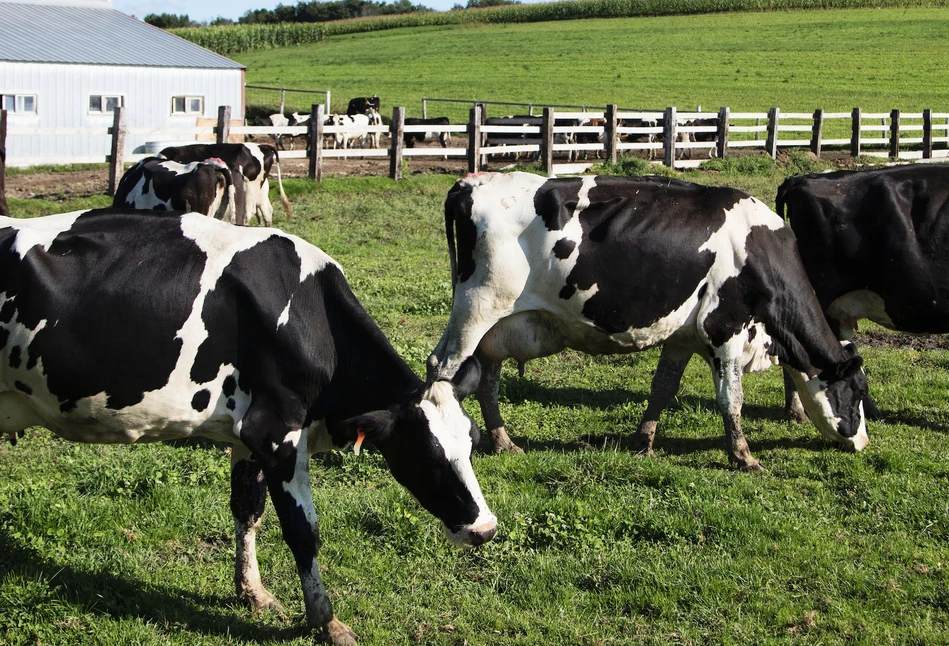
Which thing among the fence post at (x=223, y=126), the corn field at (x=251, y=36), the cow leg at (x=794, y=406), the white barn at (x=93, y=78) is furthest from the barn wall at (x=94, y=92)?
the corn field at (x=251, y=36)

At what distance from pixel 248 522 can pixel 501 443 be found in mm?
2586

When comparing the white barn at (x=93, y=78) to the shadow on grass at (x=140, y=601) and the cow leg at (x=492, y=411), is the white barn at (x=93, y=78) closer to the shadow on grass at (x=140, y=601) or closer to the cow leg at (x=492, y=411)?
Answer: the cow leg at (x=492, y=411)

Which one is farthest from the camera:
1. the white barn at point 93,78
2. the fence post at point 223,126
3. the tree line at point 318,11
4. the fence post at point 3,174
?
the tree line at point 318,11

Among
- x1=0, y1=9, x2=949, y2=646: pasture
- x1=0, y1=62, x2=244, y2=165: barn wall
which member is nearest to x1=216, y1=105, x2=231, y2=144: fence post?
x1=0, y1=62, x2=244, y2=165: barn wall

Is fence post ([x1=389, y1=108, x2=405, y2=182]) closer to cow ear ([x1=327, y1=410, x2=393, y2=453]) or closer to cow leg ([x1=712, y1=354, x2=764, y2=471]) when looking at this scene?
cow leg ([x1=712, y1=354, x2=764, y2=471])

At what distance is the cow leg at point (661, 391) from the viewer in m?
7.27

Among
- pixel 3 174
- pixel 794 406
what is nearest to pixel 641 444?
pixel 794 406

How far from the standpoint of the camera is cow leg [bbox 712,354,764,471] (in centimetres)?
694

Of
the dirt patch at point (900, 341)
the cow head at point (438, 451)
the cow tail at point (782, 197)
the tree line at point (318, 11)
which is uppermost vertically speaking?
the tree line at point (318, 11)

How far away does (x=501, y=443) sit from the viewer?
719 cm

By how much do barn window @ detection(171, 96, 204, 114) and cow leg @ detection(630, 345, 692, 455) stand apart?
28.7m

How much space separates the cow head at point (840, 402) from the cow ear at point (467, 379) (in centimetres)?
328

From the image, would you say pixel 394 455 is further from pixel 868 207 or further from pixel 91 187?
pixel 91 187

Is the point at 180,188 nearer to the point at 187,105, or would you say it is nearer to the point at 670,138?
the point at 670,138
